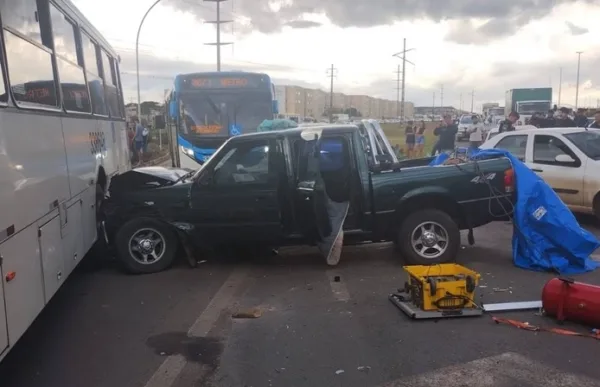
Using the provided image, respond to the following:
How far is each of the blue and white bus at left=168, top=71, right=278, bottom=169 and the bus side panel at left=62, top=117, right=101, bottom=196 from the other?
7376 millimetres

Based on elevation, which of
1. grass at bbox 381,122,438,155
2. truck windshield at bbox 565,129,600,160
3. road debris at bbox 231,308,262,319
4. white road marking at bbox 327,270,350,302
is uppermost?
truck windshield at bbox 565,129,600,160

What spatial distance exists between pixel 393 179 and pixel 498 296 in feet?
6.44

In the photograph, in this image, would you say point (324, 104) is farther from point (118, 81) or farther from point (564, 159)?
point (564, 159)

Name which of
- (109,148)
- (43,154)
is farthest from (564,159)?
(43,154)

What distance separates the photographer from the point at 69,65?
6727 millimetres

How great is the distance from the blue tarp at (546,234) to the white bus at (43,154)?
17.0ft

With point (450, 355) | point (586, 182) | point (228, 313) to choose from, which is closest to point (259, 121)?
point (586, 182)

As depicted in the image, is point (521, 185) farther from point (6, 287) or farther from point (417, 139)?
point (417, 139)

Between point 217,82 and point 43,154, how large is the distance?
10.9 m

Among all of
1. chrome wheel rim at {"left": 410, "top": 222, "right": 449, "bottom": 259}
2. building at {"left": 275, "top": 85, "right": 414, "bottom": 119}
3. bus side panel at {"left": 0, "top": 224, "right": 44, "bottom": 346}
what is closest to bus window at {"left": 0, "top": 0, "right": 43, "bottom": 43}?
bus side panel at {"left": 0, "top": 224, "right": 44, "bottom": 346}

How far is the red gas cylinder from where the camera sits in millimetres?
5305

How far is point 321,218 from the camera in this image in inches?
293

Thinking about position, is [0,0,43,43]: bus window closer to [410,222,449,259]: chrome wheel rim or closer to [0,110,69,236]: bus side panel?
[0,110,69,236]: bus side panel

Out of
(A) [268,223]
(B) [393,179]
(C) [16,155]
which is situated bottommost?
(A) [268,223]
